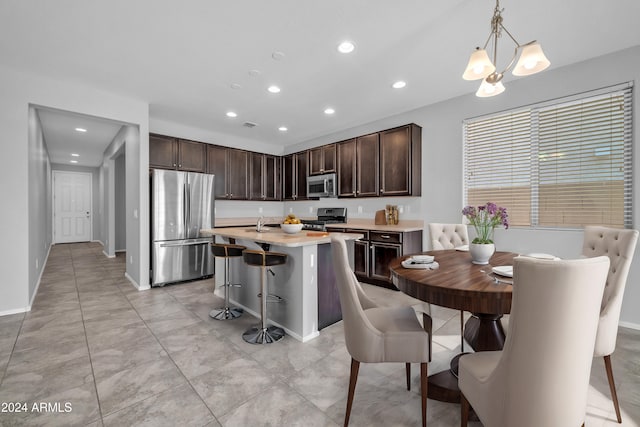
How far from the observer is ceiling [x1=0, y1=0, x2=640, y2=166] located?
83.7 inches

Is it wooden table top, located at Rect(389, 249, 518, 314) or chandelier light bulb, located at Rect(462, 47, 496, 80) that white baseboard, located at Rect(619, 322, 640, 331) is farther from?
chandelier light bulb, located at Rect(462, 47, 496, 80)

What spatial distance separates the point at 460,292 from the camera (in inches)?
50.8

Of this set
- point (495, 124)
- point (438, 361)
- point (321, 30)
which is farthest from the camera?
point (495, 124)

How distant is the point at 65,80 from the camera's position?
3260mm

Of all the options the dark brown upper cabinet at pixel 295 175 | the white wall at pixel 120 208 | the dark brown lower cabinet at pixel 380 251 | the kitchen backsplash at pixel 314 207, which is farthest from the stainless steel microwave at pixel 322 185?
the white wall at pixel 120 208

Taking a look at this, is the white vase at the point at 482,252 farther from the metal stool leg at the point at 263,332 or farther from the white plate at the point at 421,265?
the metal stool leg at the point at 263,332

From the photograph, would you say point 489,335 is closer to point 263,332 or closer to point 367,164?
point 263,332

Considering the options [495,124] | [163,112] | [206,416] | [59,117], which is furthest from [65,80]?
[495,124]

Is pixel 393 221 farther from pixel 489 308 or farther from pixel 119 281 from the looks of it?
pixel 119 281

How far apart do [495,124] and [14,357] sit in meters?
5.42

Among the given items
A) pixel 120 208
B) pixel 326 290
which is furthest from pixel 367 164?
pixel 120 208

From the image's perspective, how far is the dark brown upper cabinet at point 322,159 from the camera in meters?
5.25

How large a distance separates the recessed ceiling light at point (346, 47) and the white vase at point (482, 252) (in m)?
2.04

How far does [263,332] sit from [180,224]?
2632 mm
